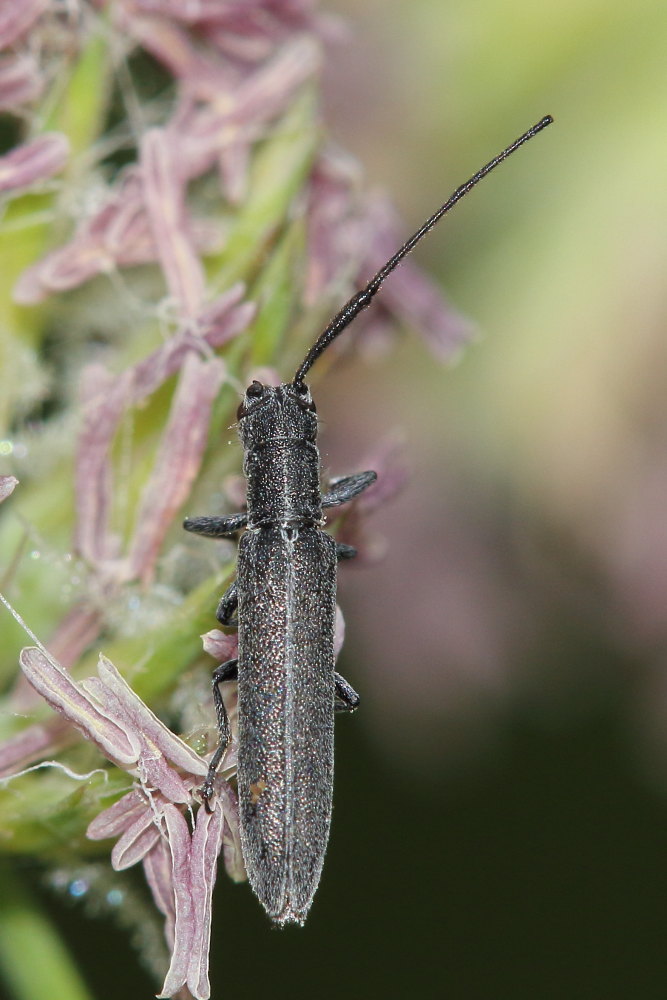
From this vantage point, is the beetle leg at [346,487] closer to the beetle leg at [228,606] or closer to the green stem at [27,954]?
the beetle leg at [228,606]

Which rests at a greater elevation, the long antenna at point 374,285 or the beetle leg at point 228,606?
the long antenna at point 374,285

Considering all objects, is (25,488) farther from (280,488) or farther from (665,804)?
(665,804)

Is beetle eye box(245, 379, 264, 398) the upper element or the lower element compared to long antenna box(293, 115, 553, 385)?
lower

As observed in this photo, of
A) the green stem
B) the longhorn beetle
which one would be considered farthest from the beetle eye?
the green stem

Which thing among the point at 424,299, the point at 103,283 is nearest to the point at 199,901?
the point at 103,283

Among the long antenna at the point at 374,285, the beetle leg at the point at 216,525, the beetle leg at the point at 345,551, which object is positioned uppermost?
the long antenna at the point at 374,285

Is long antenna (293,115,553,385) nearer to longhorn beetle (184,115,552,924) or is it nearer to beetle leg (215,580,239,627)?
longhorn beetle (184,115,552,924)

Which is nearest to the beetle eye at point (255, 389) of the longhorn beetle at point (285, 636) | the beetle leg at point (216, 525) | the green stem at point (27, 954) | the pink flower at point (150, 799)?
the longhorn beetle at point (285, 636)
